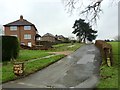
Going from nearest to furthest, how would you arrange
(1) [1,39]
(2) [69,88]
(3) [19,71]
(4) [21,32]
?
(2) [69,88] < (3) [19,71] < (1) [1,39] < (4) [21,32]

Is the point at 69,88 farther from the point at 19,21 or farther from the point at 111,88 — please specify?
the point at 19,21

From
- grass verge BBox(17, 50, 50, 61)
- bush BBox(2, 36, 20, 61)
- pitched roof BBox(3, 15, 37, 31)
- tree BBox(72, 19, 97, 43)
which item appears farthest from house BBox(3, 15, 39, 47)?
bush BBox(2, 36, 20, 61)

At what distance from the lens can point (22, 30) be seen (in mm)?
71750

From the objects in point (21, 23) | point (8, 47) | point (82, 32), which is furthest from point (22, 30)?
point (8, 47)

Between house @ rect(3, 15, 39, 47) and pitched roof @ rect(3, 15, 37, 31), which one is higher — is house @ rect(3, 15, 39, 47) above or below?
below

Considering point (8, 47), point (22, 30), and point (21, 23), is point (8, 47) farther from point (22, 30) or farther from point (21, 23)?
point (21, 23)

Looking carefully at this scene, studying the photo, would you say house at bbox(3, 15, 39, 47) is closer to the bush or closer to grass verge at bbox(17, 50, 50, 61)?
grass verge at bbox(17, 50, 50, 61)

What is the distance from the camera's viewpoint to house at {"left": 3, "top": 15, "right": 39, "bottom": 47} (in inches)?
2815

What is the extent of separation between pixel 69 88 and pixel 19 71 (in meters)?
4.00

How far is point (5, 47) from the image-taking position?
21.2 m

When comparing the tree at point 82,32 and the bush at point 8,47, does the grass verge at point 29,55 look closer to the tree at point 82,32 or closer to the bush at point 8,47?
the bush at point 8,47

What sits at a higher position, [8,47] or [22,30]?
[22,30]

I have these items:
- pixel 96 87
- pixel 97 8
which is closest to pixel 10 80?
pixel 96 87

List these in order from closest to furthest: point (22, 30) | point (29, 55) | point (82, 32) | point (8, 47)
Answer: point (8, 47), point (29, 55), point (22, 30), point (82, 32)
